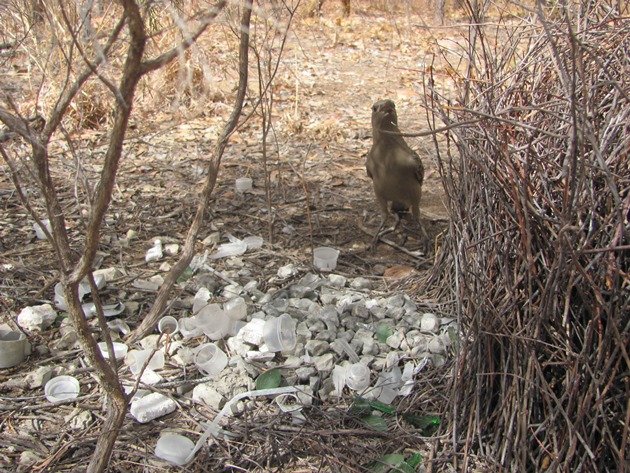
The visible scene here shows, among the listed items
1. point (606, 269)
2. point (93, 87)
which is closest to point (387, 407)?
point (606, 269)

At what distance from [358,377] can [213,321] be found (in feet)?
2.45

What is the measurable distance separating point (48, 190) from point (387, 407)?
1.51 meters

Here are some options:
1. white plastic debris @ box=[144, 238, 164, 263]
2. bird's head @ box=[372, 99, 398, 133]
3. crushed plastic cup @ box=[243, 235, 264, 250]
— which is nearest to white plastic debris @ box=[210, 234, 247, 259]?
crushed plastic cup @ box=[243, 235, 264, 250]

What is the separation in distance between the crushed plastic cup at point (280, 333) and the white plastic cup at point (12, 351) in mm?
1025

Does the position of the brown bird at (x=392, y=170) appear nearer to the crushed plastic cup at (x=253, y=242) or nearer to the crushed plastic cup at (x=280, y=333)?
the crushed plastic cup at (x=253, y=242)

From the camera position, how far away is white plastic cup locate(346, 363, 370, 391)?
2967mm

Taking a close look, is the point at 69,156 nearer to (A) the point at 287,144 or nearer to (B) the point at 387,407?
(A) the point at 287,144

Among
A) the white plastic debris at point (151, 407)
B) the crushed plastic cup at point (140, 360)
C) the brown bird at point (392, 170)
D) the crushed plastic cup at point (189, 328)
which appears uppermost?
the brown bird at point (392, 170)

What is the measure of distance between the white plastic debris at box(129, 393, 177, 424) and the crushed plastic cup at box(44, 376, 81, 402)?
279 mm

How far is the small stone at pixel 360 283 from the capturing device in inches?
151

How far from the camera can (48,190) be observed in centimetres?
209

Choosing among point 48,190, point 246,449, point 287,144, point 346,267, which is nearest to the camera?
point 48,190

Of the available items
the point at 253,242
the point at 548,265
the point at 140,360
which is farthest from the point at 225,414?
the point at 253,242

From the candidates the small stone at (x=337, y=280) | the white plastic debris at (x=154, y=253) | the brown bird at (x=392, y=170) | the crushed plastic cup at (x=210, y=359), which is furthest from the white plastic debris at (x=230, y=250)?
the crushed plastic cup at (x=210, y=359)
